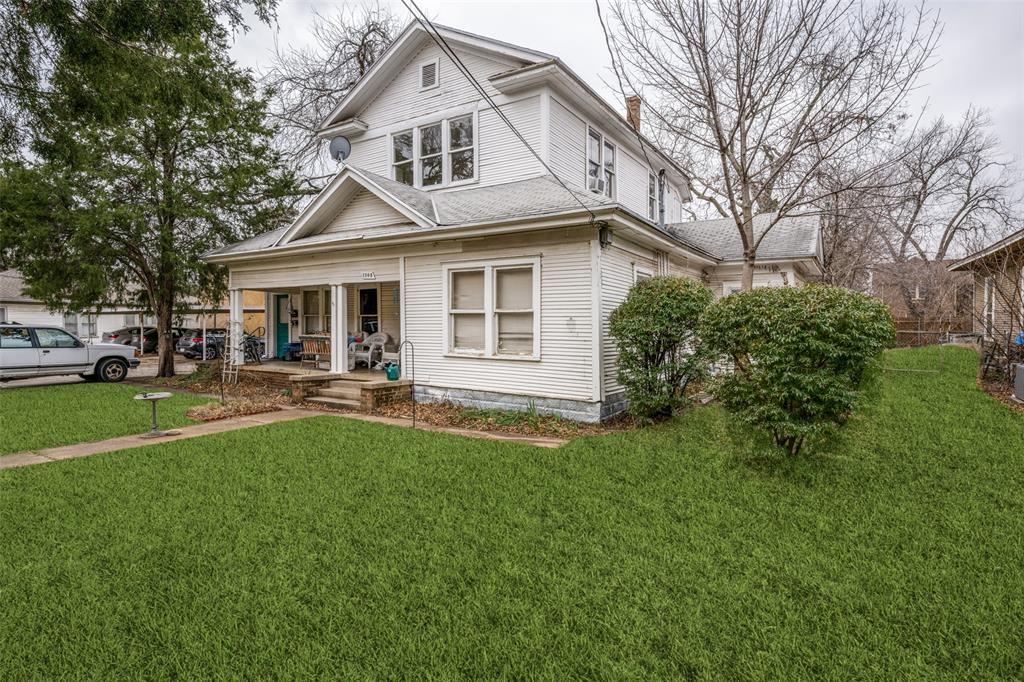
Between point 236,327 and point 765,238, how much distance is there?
14.5 metres

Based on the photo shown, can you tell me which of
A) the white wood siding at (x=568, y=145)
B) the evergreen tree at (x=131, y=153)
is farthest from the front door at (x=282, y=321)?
the white wood siding at (x=568, y=145)

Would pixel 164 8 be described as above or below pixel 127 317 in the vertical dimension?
above

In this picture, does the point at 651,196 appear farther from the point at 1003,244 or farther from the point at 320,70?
the point at 320,70

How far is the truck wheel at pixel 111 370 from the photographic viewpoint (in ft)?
45.4

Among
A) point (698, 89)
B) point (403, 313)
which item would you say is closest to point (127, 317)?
point (403, 313)

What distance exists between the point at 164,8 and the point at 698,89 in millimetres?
8634

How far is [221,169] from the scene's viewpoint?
574 inches

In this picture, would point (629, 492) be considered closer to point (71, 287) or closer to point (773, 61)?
point (773, 61)

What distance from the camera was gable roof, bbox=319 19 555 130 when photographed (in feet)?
36.0

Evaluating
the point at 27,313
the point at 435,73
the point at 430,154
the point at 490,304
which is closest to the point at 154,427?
the point at 490,304

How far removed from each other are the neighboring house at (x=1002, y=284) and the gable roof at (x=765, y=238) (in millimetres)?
3698

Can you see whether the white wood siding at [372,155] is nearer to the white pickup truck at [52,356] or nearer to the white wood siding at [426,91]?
the white wood siding at [426,91]

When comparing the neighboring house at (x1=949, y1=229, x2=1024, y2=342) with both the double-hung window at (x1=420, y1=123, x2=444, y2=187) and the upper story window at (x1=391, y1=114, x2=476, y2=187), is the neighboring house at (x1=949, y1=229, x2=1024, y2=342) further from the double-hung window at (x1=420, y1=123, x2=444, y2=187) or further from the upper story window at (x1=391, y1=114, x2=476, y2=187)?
the double-hung window at (x1=420, y1=123, x2=444, y2=187)

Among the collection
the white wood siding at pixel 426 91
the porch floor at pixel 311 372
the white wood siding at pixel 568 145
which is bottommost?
the porch floor at pixel 311 372
